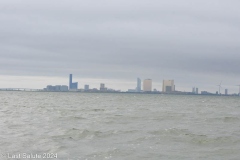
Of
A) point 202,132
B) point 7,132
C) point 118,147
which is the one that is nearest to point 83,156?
point 118,147

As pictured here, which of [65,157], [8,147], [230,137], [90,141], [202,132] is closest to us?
[65,157]

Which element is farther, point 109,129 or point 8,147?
point 109,129

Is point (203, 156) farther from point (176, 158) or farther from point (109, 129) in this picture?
point (109, 129)

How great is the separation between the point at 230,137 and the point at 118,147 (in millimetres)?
7778

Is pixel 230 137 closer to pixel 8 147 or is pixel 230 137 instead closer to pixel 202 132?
pixel 202 132

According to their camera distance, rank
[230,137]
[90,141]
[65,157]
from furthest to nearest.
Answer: [230,137], [90,141], [65,157]

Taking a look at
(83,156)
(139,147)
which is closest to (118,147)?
(139,147)

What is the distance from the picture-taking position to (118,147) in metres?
19.9

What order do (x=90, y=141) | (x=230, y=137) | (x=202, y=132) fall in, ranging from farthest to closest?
(x=202, y=132) < (x=230, y=137) < (x=90, y=141)

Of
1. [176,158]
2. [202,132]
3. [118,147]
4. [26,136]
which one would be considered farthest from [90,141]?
[202,132]

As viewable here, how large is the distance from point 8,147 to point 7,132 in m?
5.86

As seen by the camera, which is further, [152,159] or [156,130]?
[156,130]

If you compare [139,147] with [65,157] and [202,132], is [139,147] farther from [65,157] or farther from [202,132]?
[202,132]

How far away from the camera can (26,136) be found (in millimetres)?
22984
